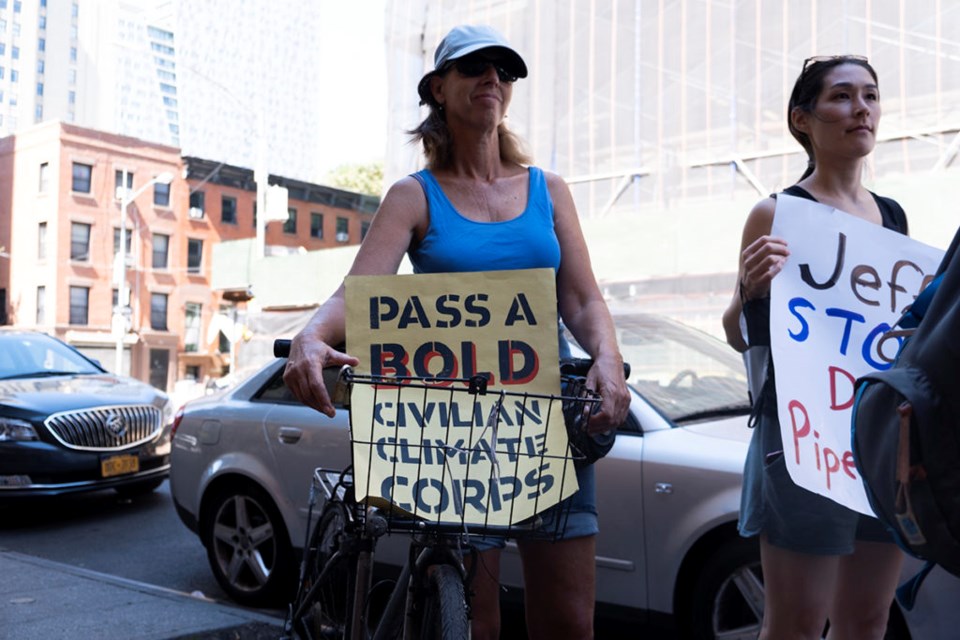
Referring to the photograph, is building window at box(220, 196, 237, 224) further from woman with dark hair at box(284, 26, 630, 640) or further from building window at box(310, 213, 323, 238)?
woman with dark hair at box(284, 26, 630, 640)

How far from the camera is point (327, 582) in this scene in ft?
9.66

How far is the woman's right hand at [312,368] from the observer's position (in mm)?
2053

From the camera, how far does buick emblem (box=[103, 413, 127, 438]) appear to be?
27.4 feet

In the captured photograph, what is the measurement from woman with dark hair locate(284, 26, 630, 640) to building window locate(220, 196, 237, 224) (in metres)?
50.4

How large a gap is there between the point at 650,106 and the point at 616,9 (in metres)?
2.08

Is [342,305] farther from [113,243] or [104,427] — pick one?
[113,243]

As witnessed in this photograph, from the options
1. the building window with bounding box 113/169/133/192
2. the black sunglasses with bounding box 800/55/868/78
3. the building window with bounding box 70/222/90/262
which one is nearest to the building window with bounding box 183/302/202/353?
the building window with bounding box 70/222/90/262

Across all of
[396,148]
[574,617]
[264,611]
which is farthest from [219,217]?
[574,617]

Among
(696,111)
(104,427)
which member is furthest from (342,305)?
(696,111)

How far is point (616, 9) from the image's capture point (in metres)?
19.1

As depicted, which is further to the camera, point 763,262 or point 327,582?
point 327,582

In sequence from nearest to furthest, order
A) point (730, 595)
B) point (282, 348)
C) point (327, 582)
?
point (282, 348), point (327, 582), point (730, 595)

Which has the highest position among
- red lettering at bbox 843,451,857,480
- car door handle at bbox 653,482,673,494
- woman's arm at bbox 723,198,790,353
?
woman's arm at bbox 723,198,790,353

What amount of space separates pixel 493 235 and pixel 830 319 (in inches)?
32.5
